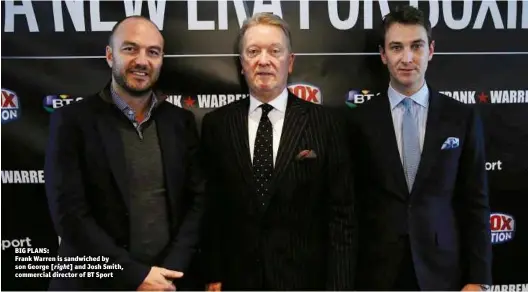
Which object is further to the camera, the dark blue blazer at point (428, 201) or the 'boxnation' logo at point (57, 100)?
the 'boxnation' logo at point (57, 100)

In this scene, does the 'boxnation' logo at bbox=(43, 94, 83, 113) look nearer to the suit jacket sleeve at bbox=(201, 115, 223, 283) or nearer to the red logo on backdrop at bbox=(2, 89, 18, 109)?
the red logo on backdrop at bbox=(2, 89, 18, 109)

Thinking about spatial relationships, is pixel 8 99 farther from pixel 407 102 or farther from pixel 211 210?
pixel 407 102

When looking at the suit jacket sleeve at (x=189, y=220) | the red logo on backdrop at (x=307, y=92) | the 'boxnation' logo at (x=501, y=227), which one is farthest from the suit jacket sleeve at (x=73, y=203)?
the 'boxnation' logo at (x=501, y=227)

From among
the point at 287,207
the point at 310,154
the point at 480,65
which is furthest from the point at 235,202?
the point at 480,65

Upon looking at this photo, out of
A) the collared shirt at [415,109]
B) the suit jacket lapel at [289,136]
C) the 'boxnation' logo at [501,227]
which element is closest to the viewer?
the suit jacket lapel at [289,136]

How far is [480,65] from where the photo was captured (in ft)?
6.25

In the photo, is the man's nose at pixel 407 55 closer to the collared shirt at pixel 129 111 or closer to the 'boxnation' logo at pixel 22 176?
the collared shirt at pixel 129 111

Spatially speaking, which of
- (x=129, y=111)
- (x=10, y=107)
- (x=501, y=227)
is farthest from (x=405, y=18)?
(x=10, y=107)

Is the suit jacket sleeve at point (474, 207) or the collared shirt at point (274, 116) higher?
the collared shirt at point (274, 116)

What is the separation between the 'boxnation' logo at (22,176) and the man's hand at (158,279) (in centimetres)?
60

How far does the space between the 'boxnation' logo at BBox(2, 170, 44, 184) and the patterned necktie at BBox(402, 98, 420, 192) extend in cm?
147

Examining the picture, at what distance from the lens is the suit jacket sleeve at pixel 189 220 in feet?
5.89

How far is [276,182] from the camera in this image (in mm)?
1698

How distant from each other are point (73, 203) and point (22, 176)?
0.33 meters
